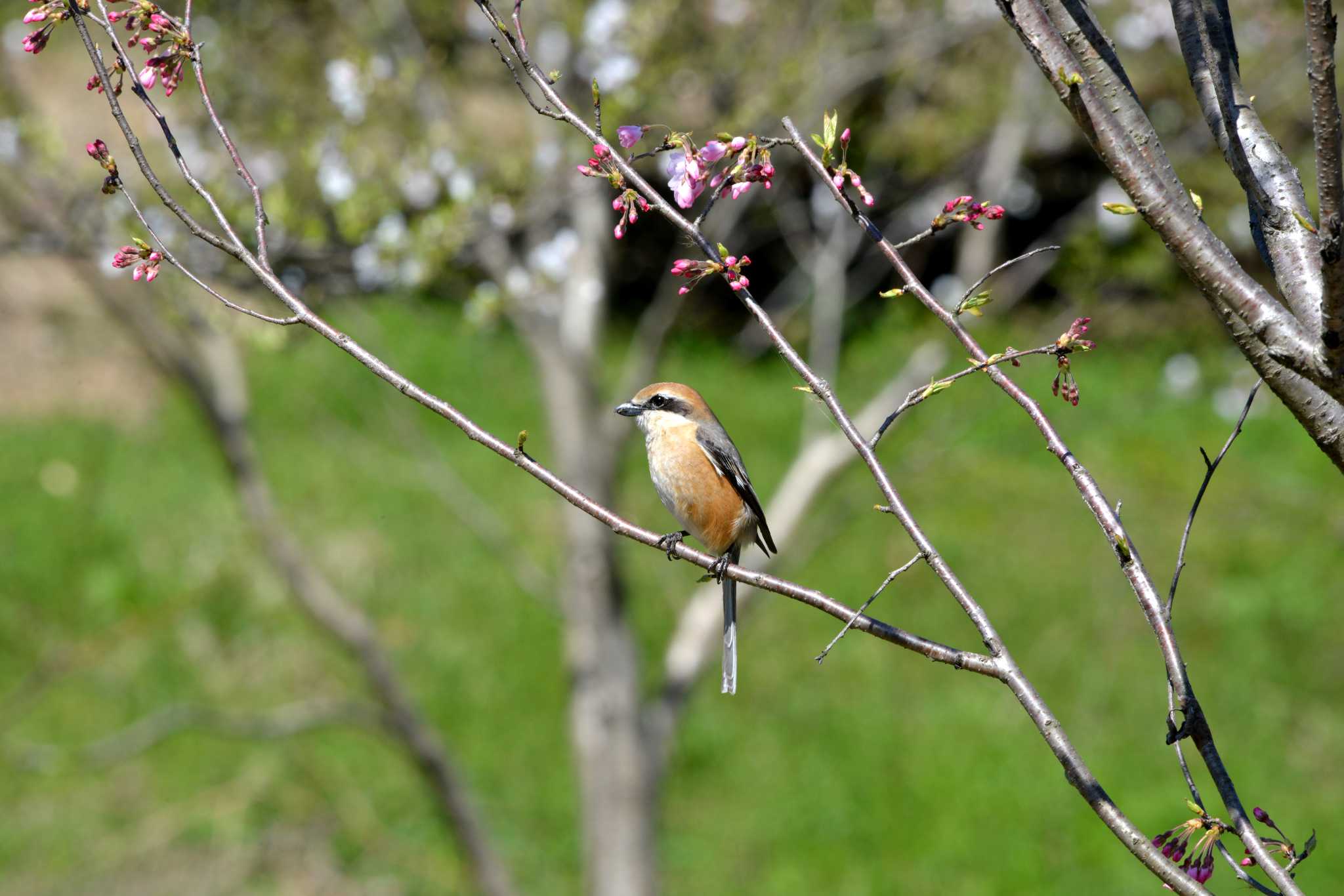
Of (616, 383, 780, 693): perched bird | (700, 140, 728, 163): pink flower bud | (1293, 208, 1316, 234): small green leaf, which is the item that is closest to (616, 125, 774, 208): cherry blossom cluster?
(700, 140, 728, 163): pink flower bud

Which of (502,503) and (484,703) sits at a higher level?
(502,503)

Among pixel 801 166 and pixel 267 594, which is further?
pixel 801 166

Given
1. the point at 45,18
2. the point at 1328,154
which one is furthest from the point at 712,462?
the point at 1328,154

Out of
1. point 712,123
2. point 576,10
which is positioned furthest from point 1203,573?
point 576,10

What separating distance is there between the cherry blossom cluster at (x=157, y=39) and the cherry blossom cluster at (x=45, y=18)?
7 centimetres

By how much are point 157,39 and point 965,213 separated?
4.15ft

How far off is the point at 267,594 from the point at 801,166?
199 inches

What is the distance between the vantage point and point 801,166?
10117 millimetres

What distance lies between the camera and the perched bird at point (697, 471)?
13.3 feet

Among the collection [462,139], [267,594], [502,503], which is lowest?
[462,139]

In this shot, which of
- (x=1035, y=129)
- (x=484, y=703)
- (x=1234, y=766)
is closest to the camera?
(x=1035, y=129)

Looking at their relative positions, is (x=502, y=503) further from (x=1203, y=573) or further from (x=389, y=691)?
(x=1203, y=573)

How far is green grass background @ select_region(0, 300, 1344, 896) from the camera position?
7.42m

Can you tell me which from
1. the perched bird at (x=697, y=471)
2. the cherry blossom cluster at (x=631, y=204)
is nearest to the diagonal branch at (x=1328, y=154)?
the cherry blossom cluster at (x=631, y=204)
